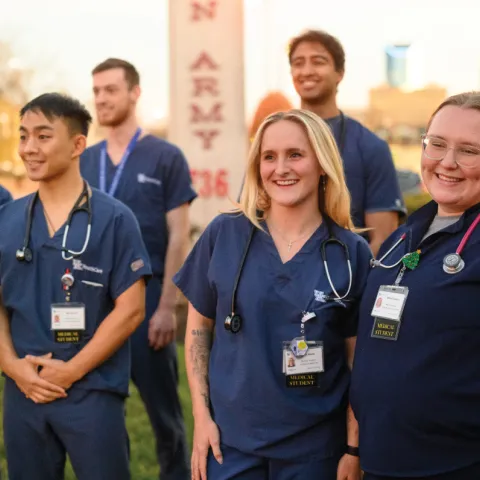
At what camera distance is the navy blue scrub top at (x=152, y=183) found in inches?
183

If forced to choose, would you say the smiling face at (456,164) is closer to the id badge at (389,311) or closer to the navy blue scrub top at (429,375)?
the navy blue scrub top at (429,375)

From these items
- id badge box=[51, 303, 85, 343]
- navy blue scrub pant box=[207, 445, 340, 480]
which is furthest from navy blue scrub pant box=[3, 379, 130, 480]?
navy blue scrub pant box=[207, 445, 340, 480]

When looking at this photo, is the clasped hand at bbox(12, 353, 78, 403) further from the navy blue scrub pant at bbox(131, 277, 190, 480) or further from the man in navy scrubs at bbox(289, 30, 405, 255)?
the man in navy scrubs at bbox(289, 30, 405, 255)

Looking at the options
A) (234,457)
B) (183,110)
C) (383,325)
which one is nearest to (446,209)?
(383,325)

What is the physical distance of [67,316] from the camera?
3.37 metres

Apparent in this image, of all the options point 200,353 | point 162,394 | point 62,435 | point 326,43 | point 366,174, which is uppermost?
point 326,43

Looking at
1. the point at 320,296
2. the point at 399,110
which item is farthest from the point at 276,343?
the point at 399,110

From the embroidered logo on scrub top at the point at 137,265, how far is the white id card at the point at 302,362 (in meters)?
0.91

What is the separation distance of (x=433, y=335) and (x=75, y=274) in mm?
1448

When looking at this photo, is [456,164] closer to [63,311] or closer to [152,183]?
[63,311]

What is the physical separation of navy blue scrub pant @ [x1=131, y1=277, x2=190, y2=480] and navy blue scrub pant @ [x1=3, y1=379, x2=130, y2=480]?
1.15 meters

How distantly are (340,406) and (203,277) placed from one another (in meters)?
0.60

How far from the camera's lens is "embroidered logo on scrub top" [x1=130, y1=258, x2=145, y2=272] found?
11.5 feet

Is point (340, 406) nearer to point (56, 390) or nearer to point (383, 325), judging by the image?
point (383, 325)
